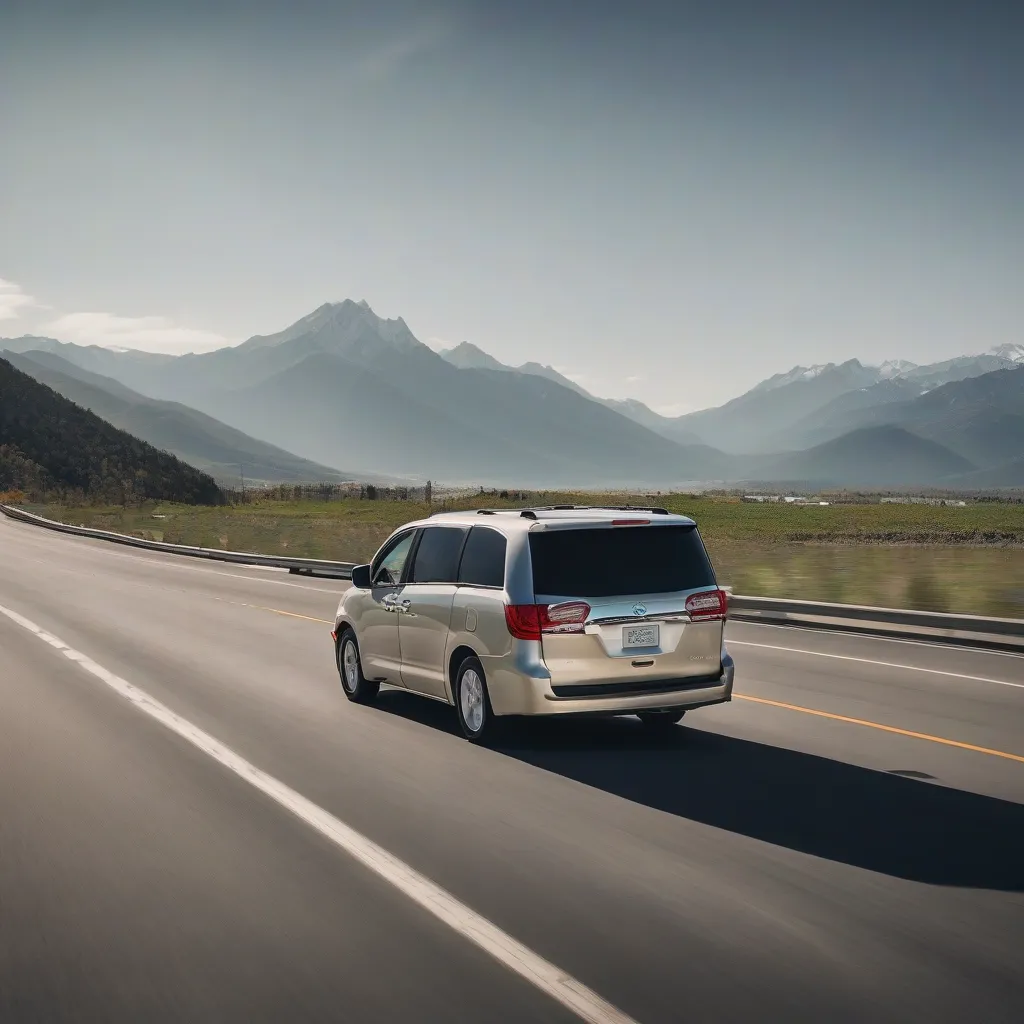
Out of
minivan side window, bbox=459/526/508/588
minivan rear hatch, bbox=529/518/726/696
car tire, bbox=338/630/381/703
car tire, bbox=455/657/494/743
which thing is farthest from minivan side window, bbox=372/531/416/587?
minivan rear hatch, bbox=529/518/726/696

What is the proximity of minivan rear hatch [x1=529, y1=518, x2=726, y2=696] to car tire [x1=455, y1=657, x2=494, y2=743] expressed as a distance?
76 centimetres

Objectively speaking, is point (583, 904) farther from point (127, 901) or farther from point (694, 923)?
point (127, 901)

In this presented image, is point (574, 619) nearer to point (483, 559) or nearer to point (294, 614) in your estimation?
point (483, 559)

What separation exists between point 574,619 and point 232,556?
31816 mm

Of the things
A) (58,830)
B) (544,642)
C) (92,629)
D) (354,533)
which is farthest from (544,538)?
(354,533)

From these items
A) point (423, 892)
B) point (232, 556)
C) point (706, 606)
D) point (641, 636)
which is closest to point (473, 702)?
point (641, 636)

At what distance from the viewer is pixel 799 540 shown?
50906 millimetres

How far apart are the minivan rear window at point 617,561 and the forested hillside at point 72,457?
3926 inches

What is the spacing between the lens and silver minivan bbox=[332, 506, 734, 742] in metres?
9.43

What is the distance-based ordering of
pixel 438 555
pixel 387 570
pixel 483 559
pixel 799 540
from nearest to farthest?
pixel 483 559
pixel 438 555
pixel 387 570
pixel 799 540

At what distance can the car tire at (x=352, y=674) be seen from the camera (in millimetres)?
12031

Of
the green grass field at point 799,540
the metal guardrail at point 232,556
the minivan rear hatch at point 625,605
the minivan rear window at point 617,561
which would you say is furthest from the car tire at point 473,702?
the green grass field at point 799,540

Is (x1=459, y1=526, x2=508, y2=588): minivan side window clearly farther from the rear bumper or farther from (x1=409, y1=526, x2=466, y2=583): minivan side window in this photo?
the rear bumper

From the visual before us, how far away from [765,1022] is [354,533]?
5202cm
